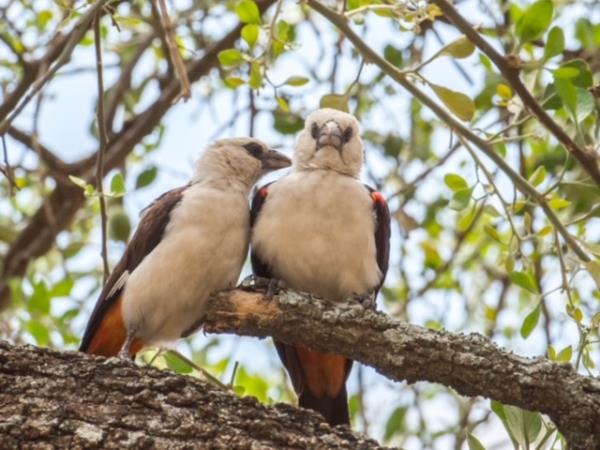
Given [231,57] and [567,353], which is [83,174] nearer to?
[231,57]

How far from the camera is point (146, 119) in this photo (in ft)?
19.9

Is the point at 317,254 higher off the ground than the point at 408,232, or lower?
lower

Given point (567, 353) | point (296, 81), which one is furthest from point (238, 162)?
point (567, 353)

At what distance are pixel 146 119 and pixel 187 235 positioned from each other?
1.84 m

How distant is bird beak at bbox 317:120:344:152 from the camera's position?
4.83m

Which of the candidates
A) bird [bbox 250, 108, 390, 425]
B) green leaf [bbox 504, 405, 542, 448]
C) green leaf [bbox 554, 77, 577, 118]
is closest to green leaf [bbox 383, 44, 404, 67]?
bird [bbox 250, 108, 390, 425]

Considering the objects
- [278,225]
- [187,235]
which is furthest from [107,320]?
[278,225]

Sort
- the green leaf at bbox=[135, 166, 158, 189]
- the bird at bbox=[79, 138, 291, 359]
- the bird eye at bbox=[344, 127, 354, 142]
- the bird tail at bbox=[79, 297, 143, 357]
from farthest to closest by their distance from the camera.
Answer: the green leaf at bbox=[135, 166, 158, 189], the bird eye at bbox=[344, 127, 354, 142], the bird tail at bbox=[79, 297, 143, 357], the bird at bbox=[79, 138, 291, 359]

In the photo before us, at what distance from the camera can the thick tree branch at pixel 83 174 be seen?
608 centimetres

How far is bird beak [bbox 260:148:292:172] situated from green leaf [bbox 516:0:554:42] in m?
1.31

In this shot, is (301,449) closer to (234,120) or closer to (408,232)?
(408,232)

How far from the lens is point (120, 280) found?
4.55m

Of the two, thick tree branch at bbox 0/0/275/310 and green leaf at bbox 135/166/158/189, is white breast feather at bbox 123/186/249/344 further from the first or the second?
thick tree branch at bbox 0/0/275/310

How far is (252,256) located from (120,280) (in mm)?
550
